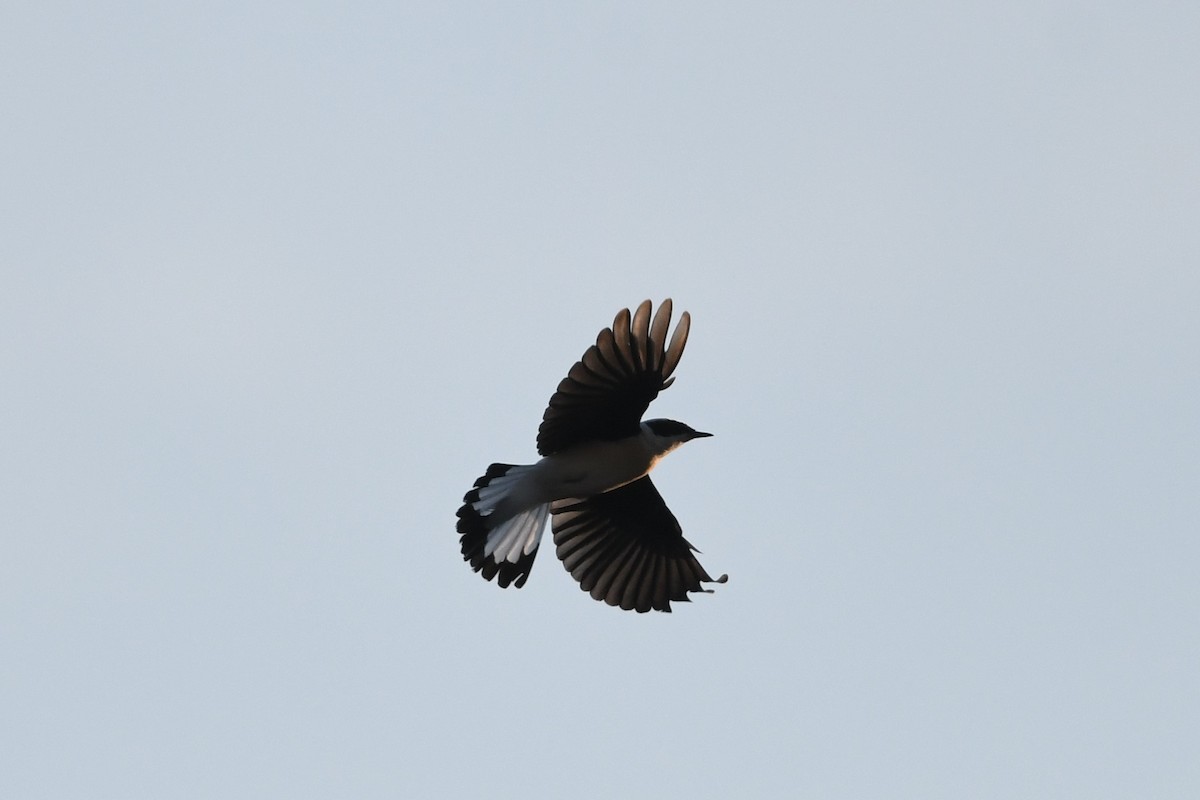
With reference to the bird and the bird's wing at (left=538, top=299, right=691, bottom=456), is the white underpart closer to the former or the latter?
the bird

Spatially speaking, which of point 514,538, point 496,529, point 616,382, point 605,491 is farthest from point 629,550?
point 616,382

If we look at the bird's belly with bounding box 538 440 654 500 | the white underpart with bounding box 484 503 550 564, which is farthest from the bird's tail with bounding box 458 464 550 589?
the bird's belly with bounding box 538 440 654 500

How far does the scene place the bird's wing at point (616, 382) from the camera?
33.5 feet

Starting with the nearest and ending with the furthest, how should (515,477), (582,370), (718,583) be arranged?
1. (582,370)
2. (515,477)
3. (718,583)

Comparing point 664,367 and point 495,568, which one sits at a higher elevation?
point 664,367

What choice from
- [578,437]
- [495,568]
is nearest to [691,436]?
[578,437]

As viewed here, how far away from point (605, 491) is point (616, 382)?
124 centimetres

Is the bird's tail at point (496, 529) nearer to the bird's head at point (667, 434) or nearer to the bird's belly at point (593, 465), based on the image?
the bird's belly at point (593, 465)

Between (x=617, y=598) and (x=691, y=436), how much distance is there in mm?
1713

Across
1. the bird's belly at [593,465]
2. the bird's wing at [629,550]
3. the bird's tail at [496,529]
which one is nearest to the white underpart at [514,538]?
the bird's tail at [496,529]

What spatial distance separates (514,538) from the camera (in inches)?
443

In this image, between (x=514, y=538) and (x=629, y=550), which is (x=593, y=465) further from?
(x=629, y=550)

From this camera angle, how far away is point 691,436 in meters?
11.4

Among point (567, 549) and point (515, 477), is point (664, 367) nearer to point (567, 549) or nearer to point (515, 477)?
point (515, 477)
